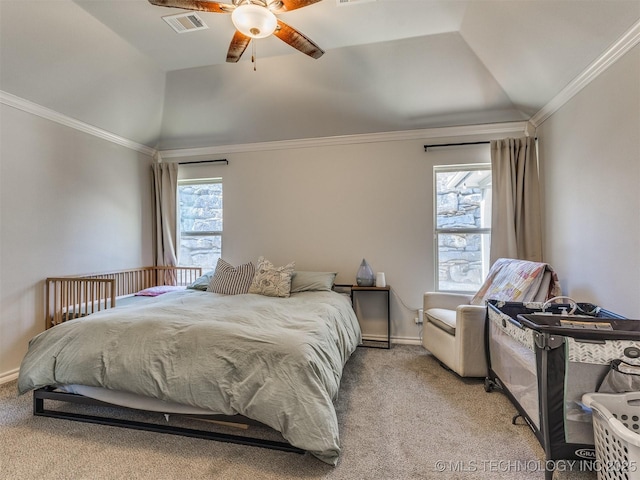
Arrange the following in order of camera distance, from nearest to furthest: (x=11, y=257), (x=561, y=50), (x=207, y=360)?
(x=207, y=360), (x=561, y=50), (x=11, y=257)

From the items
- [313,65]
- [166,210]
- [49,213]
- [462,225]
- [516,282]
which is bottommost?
[516,282]

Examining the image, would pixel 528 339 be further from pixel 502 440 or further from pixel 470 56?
pixel 470 56

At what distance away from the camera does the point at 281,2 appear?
183 centimetres

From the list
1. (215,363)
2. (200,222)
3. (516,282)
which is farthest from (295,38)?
(200,222)

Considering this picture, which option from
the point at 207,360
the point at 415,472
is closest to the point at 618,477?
the point at 415,472

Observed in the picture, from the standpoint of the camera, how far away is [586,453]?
148cm

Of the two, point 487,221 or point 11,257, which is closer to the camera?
point 11,257

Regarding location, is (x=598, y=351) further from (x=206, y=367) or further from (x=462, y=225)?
(x=462, y=225)

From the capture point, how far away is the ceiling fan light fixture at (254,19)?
1.73 m

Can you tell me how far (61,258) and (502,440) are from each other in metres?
4.13

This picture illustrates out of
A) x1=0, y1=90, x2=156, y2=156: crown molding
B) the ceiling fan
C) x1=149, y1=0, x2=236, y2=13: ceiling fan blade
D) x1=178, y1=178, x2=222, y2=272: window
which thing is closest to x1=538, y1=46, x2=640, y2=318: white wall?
the ceiling fan

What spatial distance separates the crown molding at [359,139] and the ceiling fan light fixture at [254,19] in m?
2.17

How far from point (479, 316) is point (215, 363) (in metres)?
2.08

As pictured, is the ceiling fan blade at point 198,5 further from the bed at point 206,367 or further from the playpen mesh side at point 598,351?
the playpen mesh side at point 598,351
